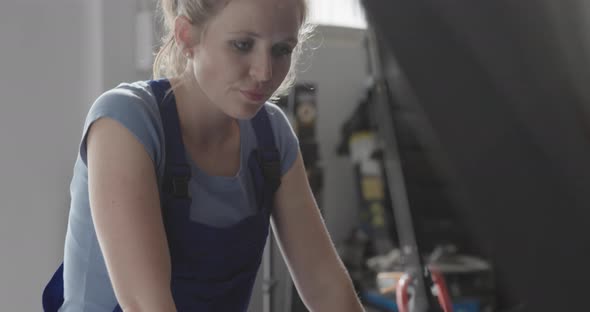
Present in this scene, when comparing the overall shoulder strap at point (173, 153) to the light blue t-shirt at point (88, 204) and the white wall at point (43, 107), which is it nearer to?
the light blue t-shirt at point (88, 204)

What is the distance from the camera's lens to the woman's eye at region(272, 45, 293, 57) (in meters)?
0.78

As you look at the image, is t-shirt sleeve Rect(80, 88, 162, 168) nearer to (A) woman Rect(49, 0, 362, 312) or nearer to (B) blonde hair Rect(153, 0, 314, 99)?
(A) woman Rect(49, 0, 362, 312)

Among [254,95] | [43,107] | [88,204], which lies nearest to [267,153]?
[254,95]

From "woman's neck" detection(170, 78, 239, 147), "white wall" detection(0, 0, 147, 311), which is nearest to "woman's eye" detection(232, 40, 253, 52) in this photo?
"woman's neck" detection(170, 78, 239, 147)

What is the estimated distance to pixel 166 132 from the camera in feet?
2.77

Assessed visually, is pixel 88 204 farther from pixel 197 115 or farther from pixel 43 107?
pixel 43 107

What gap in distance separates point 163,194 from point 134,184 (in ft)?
0.27

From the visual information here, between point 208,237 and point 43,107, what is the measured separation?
123cm

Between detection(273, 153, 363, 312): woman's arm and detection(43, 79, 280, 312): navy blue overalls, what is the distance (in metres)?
0.03

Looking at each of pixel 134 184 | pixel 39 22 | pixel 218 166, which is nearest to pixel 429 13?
pixel 134 184

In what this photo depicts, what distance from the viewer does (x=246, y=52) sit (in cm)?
78

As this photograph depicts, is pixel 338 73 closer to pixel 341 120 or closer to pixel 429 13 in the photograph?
pixel 341 120

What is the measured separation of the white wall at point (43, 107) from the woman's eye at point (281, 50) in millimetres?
1289

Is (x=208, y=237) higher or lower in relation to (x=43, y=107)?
lower
